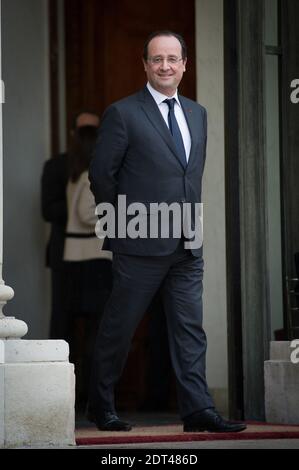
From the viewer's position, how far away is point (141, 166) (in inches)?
283

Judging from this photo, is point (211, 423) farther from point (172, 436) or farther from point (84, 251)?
point (84, 251)

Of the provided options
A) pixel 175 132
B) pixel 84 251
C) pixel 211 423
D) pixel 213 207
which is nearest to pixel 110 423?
pixel 211 423

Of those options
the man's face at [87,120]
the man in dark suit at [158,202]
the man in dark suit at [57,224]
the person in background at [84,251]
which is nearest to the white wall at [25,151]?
the man in dark suit at [57,224]

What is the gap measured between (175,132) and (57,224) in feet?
9.66

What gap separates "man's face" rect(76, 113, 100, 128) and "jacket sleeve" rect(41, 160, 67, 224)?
0.44 m

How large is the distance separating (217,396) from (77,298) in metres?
1.24

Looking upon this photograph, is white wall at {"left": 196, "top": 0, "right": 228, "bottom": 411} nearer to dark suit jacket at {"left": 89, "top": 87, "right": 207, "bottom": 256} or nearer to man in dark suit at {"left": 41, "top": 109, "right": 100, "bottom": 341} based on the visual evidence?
man in dark suit at {"left": 41, "top": 109, "right": 100, "bottom": 341}

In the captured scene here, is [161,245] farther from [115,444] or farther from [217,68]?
[217,68]

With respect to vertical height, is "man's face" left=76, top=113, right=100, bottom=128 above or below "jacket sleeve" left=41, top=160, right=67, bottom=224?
above

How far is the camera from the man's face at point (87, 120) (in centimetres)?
973

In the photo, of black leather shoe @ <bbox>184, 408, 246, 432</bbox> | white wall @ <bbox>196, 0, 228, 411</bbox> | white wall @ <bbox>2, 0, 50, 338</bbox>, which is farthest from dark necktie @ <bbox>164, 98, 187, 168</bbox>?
white wall @ <bbox>2, 0, 50, 338</bbox>

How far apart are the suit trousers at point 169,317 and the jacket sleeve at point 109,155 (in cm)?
30

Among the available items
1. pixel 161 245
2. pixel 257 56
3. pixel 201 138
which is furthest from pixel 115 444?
pixel 257 56

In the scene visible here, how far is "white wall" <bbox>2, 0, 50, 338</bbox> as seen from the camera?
1019 centimetres
